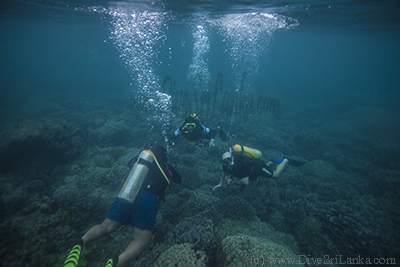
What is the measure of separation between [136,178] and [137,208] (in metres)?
0.69

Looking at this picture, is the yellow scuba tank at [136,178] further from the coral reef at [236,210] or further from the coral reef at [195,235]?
the coral reef at [236,210]

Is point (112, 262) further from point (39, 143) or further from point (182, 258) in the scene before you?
point (39, 143)

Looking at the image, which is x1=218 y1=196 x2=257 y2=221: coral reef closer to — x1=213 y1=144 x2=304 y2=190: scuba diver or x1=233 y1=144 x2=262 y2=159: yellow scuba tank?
x1=213 y1=144 x2=304 y2=190: scuba diver

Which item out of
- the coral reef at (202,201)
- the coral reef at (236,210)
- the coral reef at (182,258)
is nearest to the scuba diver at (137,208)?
the coral reef at (182,258)

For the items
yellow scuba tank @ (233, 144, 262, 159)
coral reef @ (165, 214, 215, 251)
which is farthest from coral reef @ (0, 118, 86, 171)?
yellow scuba tank @ (233, 144, 262, 159)

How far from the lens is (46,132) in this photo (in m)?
7.41

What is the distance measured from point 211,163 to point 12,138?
8.88 m

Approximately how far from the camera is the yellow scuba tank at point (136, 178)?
324 cm

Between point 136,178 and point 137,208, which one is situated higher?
point 136,178

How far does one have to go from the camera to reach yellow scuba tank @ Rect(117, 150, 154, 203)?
324cm

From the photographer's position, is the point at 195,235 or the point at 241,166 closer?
the point at 195,235

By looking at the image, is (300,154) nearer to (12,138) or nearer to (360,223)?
(360,223)

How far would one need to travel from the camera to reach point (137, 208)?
3467mm

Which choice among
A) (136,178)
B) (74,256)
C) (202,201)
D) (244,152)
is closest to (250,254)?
(202,201)
